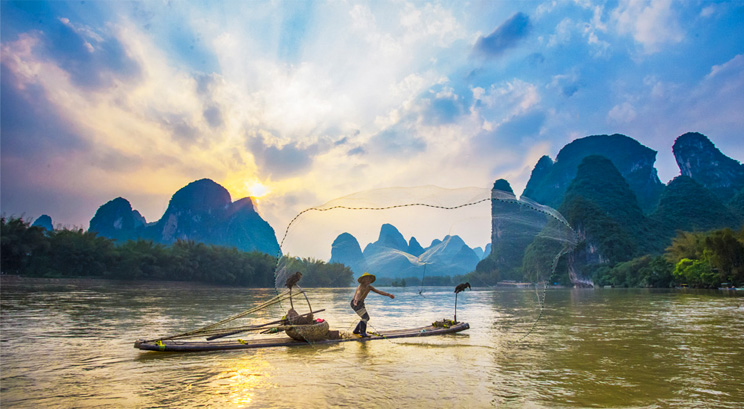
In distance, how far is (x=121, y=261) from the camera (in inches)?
1784

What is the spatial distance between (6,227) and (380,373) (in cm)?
4299

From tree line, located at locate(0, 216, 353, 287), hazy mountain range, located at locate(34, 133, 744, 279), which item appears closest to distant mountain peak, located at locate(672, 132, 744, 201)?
hazy mountain range, located at locate(34, 133, 744, 279)

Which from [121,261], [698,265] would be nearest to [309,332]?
[698,265]

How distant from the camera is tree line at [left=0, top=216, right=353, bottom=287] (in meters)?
36.6

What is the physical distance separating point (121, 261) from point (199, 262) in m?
10.7

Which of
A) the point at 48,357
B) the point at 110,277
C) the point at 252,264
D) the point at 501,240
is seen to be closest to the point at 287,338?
the point at 48,357

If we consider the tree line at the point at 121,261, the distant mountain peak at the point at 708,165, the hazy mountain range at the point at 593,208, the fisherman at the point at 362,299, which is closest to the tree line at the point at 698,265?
the hazy mountain range at the point at 593,208

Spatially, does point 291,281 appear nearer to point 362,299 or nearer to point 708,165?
point 362,299

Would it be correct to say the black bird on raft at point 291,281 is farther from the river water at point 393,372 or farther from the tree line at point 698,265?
the tree line at point 698,265

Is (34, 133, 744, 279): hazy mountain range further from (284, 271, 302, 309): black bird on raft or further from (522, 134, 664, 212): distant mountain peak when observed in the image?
(284, 271, 302, 309): black bird on raft

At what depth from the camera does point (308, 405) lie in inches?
166

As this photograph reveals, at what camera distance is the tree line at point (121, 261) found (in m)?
36.6

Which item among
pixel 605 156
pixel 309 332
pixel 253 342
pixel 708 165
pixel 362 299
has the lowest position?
pixel 253 342

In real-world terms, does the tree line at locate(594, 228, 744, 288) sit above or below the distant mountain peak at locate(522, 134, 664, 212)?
below
